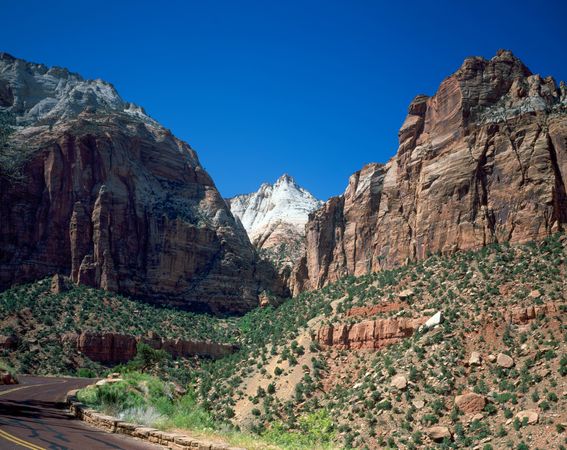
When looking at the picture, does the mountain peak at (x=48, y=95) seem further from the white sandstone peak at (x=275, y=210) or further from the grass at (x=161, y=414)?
the grass at (x=161, y=414)

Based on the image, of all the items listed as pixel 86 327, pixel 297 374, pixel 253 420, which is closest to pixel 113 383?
pixel 253 420

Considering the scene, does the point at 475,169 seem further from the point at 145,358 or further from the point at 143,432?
the point at 143,432

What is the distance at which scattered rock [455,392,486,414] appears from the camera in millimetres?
→ 32125

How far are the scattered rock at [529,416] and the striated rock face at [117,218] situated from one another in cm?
6470

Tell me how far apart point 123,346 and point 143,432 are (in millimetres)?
53303

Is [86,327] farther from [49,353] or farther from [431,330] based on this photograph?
[431,330]

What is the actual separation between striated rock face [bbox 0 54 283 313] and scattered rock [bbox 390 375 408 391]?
180 ft

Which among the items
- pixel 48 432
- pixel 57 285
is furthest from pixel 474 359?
A: pixel 57 285

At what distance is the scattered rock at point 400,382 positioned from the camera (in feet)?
121

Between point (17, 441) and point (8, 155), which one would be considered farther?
point (8, 155)

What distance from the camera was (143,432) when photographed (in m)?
16.0

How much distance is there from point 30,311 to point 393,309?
46346 mm

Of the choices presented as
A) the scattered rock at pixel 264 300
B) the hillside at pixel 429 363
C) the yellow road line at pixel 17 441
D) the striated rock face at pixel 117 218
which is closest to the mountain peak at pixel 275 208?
the striated rock face at pixel 117 218

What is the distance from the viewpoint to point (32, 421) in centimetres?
1795
